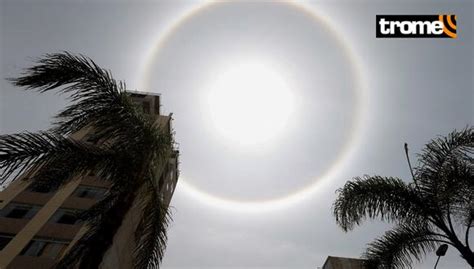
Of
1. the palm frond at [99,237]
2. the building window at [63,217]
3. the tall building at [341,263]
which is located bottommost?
the tall building at [341,263]

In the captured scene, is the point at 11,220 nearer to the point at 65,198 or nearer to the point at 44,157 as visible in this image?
the point at 65,198

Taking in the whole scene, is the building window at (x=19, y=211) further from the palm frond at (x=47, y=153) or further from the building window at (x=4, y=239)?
the palm frond at (x=47, y=153)

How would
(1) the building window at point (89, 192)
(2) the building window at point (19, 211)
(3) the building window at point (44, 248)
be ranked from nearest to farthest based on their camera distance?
(3) the building window at point (44, 248) → (2) the building window at point (19, 211) → (1) the building window at point (89, 192)

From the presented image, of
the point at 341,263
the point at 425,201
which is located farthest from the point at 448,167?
the point at 341,263

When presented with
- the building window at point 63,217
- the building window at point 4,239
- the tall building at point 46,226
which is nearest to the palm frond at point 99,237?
the tall building at point 46,226

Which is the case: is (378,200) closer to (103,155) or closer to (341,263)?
(103,155)

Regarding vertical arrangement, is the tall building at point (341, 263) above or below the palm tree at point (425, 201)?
below

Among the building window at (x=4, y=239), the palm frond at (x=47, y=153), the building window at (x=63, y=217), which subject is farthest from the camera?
the building window at (x=63, y=217)

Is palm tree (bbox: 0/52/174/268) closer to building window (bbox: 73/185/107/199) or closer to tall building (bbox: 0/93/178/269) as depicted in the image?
tall building (bbox: 0/93/178/269)

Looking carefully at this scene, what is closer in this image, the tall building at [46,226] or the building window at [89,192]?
the tall building at [46,226]

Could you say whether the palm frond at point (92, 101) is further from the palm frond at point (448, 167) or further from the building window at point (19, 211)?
the building window at point (19, 211)
